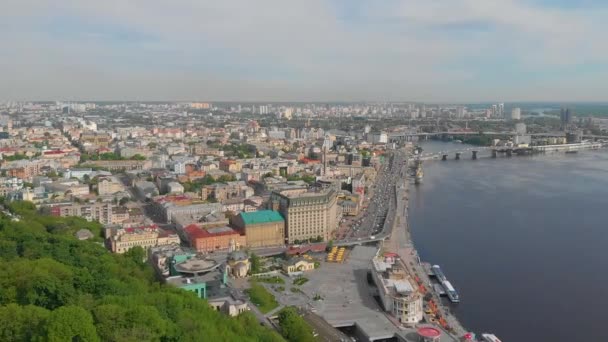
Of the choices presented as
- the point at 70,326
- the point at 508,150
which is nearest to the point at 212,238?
the point at 70,326

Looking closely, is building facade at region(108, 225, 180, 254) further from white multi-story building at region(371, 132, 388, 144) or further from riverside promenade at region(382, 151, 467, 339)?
white multi-story building at region(371, 132, 388, 144)

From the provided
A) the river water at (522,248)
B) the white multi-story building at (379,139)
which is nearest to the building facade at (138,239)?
the river water at (522,248)

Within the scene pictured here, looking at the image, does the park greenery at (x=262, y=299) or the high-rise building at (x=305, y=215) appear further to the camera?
the high-rise building at (x=305, y=215)

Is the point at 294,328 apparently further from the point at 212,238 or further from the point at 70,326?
the point at 212,238

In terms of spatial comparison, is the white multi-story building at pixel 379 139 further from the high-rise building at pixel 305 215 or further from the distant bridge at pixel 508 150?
the high-rise building at pixel 305 215

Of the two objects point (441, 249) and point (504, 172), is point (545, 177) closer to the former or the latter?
point (504, 172)

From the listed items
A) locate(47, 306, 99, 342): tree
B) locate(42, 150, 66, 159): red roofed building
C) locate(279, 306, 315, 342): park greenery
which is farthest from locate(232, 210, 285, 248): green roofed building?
locate(42, 150, 66, 159): red roofed building

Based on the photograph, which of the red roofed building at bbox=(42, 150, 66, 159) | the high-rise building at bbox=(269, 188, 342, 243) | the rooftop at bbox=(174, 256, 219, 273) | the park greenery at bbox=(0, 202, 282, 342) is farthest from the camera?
the red roofed building at bbox=(42, 150, 66, 159)
